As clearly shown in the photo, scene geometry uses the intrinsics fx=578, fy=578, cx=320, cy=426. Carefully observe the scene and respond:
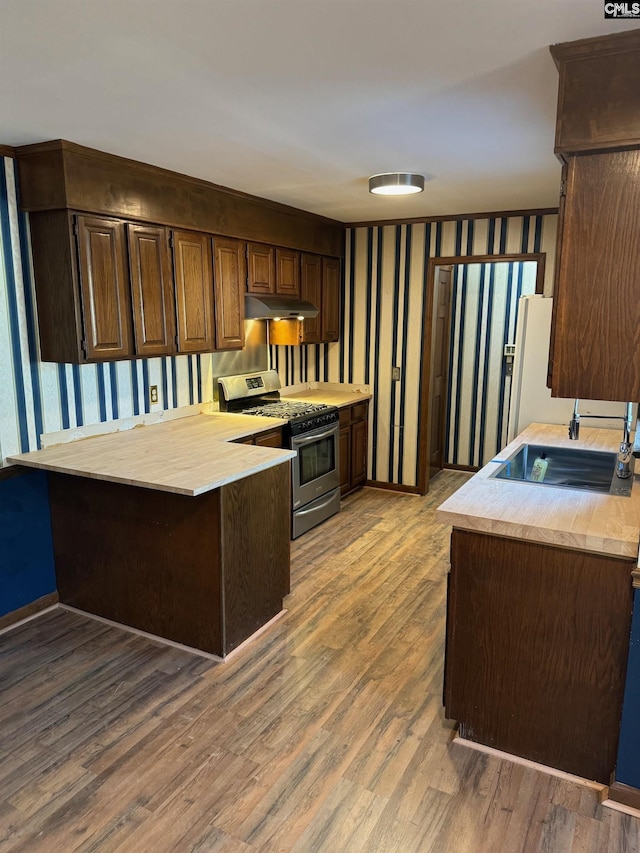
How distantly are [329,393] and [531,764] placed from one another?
147 inches

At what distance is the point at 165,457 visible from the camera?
298cm

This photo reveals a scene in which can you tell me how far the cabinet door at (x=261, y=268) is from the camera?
413 cm

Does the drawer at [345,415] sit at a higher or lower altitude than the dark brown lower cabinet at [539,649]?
higher

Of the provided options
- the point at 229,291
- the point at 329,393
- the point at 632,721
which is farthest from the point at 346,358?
the point at 632,721

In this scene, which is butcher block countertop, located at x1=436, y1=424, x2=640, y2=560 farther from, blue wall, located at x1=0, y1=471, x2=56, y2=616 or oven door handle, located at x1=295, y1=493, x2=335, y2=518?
blue wall, located at x1=0, y1=471, x2=56, y2=616

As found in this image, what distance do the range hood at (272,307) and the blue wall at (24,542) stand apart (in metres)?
1.78

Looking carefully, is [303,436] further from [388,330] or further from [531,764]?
[531,764]

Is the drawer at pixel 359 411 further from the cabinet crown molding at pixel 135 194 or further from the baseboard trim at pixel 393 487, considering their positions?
the cabinet crown molding at pixel 135 194

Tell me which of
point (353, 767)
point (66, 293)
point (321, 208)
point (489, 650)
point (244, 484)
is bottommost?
point (353, 767)

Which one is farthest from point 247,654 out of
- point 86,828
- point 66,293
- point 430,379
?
point 430,379

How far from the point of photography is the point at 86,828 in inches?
75.7

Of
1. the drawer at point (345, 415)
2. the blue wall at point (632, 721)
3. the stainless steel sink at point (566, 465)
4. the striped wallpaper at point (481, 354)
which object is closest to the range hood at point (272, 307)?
→ the drawer at point (345, 415)

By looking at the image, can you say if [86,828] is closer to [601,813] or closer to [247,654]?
[247,654]

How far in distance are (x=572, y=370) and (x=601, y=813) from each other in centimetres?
152
